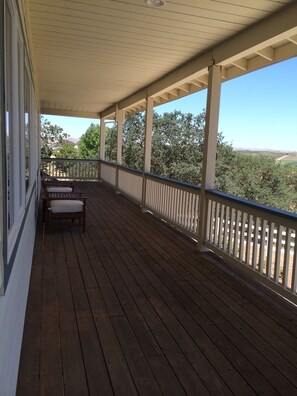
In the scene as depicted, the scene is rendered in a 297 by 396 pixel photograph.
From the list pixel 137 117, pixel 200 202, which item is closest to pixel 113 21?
pixel 200 202

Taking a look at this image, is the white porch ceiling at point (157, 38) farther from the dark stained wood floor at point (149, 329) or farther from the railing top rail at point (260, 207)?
the dark stained wood floor at point (149, 329)

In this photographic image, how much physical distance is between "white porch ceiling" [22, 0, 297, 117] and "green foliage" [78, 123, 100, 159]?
2322 centimetres

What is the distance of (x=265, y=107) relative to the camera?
126ft

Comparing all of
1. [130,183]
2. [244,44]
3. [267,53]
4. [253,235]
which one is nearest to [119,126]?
[130,183]

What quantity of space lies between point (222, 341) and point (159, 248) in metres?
2.30

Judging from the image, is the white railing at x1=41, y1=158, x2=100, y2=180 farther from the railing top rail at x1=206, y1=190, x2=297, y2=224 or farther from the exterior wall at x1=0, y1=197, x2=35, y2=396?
the exterior wall at x1=0, y1=197, x2=35, y2=396

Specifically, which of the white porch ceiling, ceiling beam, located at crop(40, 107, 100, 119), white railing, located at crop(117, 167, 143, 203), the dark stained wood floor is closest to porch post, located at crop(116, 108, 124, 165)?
white railing, located at crop(117, 167, 143, 203)

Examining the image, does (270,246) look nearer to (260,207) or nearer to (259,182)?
(260,207)

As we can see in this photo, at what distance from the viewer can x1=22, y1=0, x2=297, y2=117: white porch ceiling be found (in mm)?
3111

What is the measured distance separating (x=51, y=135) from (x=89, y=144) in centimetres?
432

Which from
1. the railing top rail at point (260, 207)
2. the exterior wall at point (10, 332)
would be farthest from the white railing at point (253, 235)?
the exterior wall at point (10, 332)

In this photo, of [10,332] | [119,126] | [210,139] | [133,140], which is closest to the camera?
[10,332]

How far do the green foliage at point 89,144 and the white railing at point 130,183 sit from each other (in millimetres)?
19979

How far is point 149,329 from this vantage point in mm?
2574
